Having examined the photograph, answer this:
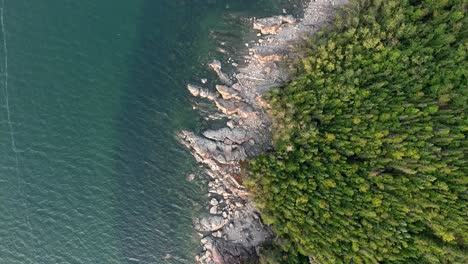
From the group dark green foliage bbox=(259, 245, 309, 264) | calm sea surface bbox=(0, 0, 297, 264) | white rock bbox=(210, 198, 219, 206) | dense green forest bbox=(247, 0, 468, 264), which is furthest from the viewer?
white rock bbox=(210, 198, 219, 206)

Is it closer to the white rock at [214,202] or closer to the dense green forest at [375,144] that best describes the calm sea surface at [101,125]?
the white rock at [214,202]

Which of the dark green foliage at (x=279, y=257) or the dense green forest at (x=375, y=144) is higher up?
the dense green forest at (x=375, y=144)

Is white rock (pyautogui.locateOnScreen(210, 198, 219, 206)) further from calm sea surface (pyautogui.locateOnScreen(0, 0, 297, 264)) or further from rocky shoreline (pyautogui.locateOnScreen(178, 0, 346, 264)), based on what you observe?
calm sea surface (pyautogui.locateOnScreen(0, 0, 297, 264))

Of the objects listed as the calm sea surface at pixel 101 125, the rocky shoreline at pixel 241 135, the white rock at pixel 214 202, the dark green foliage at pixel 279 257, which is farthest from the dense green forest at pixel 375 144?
the calm sea surface at pixel 101 125

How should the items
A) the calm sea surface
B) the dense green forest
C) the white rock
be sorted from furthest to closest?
the white rock → the calm sea surface → the dense green forest

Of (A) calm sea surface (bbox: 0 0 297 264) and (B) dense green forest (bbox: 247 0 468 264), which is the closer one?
(B) dense green forest (bbox: 247 0 468 264)

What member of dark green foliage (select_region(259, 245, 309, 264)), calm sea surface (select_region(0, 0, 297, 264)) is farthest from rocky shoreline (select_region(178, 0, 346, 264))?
dark green foliage (select_region(259, 245, 309, 264))

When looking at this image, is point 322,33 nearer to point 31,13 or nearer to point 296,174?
point 296,174
